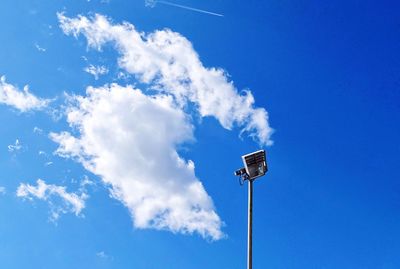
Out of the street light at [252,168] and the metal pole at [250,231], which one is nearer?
the metal pole at [250,231]

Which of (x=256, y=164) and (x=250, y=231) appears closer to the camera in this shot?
(x=250, y=231)

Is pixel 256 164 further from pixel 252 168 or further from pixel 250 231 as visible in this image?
pixel 250 231

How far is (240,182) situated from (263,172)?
1.07 m

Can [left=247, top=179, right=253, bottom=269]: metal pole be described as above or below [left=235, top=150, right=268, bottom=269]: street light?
below

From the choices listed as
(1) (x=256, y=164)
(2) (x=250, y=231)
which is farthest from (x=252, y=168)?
(2) (x=250, y=231)

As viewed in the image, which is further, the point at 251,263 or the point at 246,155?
the point at 246,155

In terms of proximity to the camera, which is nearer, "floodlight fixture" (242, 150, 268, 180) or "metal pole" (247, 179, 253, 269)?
"metal pole" (247, 179, 253, 269)

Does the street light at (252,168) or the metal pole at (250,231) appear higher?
the street light at (252,168)

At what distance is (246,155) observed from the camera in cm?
1477

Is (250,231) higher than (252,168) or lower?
lower

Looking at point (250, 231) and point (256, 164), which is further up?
point (256, 164)

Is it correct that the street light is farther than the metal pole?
Yes

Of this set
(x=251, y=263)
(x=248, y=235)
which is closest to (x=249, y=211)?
(x=248, y=235)

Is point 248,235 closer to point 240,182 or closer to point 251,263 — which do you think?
point 251,263
